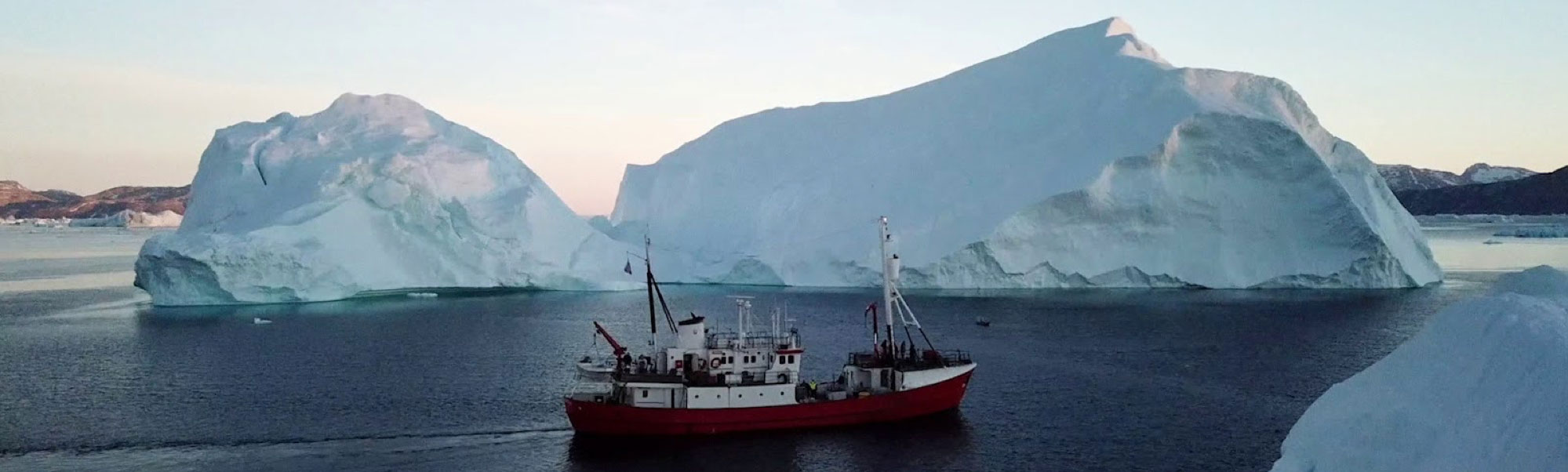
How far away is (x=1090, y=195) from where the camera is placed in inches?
1640

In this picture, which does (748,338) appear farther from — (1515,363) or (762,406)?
(1515,363)

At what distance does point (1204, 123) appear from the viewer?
42344 mm

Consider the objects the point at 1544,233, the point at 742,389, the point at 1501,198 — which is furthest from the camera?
the point at 1501,198

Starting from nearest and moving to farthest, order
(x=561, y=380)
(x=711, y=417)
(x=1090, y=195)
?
(x=711, y=417) < (x=561, y=380) < (x=1090, y=195)

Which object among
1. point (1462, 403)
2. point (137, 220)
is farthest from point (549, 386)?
point (137, 220)

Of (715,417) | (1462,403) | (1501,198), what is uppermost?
(1501,198)

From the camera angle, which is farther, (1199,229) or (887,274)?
(1199,229)

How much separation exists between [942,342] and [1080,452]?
1154cm

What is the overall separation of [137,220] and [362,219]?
355 ft

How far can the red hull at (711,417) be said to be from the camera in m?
19.1

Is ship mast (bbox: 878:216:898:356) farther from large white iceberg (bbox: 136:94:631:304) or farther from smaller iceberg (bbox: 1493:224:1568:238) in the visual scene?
smaller iceberg (bbox: 1493:224:1568:238)

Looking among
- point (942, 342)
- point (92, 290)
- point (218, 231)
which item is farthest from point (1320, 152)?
point (92, 290)

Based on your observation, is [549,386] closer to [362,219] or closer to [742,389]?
[742,389]

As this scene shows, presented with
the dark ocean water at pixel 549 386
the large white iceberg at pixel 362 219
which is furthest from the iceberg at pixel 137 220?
the dark ocean water at pixel 549 386
